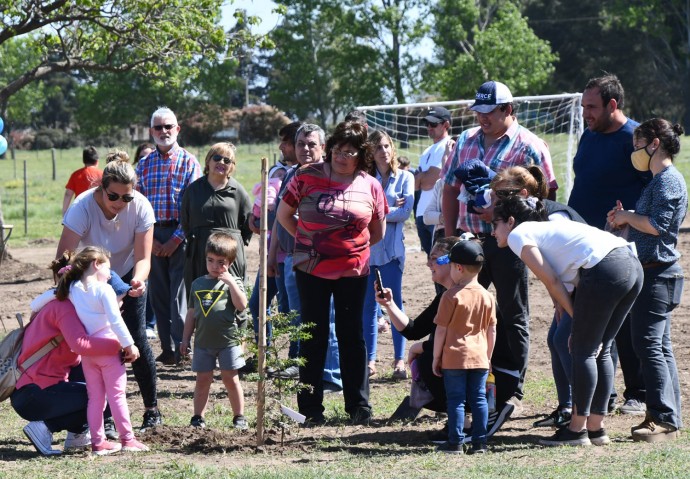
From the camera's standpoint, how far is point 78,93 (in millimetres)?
61156

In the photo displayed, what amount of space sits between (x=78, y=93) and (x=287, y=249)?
56172 millimetres

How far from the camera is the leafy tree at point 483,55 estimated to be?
46.8 meters

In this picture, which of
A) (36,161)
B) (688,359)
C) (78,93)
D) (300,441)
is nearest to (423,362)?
(300,441)

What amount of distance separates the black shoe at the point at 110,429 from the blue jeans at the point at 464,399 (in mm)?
2187

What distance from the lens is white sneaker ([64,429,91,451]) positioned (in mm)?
6258

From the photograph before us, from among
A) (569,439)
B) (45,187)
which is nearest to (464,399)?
(569,439)

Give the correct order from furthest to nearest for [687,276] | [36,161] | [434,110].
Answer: [36,161], [687,276], [434,110]

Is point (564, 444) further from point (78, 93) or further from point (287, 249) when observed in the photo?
point (78, 93)

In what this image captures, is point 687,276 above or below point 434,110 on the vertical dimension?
below

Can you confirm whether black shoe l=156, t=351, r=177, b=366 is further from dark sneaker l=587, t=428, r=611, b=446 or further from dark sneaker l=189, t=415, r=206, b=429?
dark sneaker l=587, t=428, r=611, b=446

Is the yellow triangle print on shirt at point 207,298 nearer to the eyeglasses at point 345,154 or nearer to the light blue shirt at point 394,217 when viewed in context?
the eyeglasses at point 345,154

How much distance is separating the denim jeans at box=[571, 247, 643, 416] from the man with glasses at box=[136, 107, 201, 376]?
13.8 ft

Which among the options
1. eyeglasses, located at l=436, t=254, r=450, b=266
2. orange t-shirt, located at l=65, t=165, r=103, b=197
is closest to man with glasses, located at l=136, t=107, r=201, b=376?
eyeglasses, located at l=436, t=254, r=450, b=266

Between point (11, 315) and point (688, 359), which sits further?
point (11, 315)
